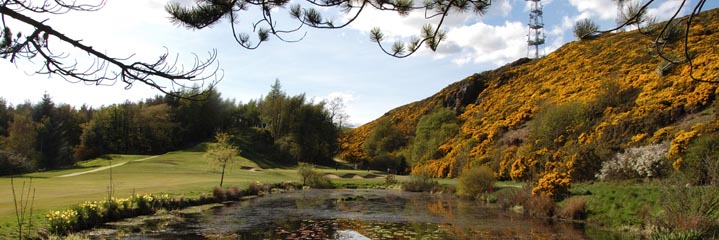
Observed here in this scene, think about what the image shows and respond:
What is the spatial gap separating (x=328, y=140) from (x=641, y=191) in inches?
2211

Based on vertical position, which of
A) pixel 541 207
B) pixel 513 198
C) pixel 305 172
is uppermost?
pixel 305 172

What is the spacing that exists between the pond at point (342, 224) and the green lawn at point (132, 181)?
3.23 metres

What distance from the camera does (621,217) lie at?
18.7m

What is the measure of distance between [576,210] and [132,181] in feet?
94.4

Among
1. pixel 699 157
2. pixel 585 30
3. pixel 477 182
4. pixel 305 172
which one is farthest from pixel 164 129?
pixel 585 30

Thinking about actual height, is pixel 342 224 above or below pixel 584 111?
below

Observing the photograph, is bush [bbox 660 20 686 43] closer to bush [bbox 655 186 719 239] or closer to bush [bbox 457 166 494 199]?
bush [bbox 655 186 719 239]

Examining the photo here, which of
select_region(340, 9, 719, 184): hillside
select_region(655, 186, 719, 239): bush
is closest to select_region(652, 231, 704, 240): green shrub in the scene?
select_region(655, 186, 719, 239): bush

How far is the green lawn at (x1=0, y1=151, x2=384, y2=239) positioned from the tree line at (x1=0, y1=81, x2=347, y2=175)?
714 cm

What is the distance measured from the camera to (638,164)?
23.6m

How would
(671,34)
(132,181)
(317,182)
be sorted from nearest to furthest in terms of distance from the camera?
1. (671,34)
2. (132,181)
3. (317,182)

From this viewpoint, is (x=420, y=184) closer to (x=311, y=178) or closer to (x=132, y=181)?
(x=311, y=178)

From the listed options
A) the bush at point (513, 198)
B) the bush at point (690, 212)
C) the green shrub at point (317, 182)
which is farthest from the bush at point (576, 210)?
the green shrub at point (317, 182)

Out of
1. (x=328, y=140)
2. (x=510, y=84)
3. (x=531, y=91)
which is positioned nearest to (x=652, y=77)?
(x=531, y=91)
